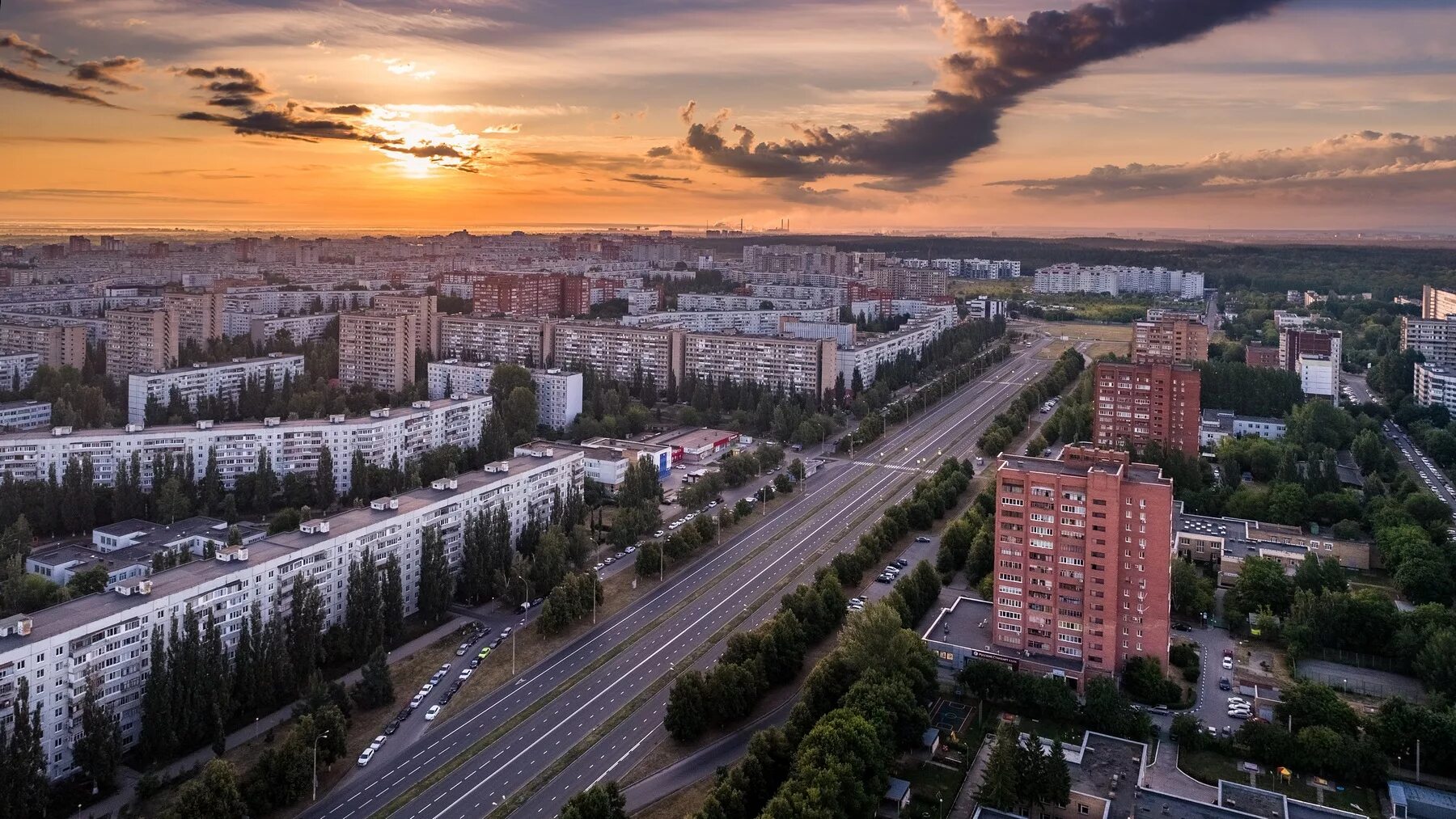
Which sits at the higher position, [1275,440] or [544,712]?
[1275,440]

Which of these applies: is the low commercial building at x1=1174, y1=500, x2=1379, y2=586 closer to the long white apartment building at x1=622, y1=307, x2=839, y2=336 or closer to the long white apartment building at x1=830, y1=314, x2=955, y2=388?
the long white apartment building at x1=830, y1=314, x2=955, y2=388

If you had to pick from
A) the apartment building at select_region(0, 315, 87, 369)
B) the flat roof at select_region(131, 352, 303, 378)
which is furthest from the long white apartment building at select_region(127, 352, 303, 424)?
the apartment building at select_region(0, 315, 87, 369)

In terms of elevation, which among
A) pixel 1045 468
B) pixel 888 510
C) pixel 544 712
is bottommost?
pixel 544 712

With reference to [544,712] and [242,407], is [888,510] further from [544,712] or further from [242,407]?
[242,407]

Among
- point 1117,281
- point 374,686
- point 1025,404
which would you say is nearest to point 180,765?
point 374,686

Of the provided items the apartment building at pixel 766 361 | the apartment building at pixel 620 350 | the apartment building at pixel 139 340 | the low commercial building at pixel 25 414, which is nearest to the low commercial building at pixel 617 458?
the apartment building at pixel 766 361

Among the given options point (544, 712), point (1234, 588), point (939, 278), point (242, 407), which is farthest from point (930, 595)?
point (939, 278)
